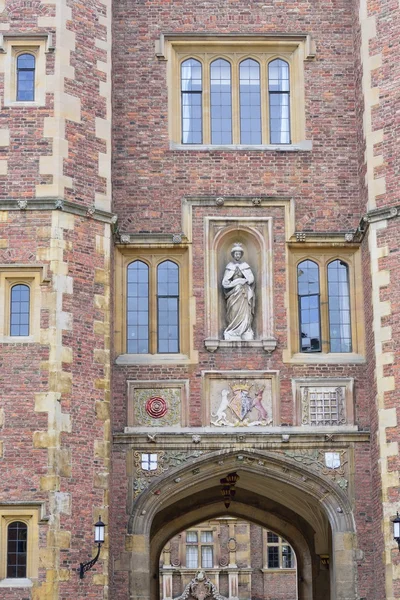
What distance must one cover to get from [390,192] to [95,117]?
203 inches

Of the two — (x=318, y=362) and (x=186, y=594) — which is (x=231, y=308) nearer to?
(x=318, y=362)

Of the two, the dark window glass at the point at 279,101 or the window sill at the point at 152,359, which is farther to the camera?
the dark window glass at the point at 279,101

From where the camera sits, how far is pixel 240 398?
80.1 feet

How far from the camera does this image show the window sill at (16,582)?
21.9 m

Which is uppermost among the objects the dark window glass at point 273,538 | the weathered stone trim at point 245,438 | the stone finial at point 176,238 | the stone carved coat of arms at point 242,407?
the stone finial at point 176,238

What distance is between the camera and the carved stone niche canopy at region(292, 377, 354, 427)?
24406 millimetres

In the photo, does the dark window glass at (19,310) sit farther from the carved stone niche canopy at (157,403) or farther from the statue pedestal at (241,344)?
the statue pedestal at (241,344)

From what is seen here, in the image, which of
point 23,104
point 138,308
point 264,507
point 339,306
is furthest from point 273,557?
point 23,104

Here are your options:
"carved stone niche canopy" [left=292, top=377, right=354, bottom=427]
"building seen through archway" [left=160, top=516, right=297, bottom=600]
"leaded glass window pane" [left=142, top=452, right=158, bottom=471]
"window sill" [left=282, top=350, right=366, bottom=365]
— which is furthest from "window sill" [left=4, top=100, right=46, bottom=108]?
"building seen through archway" [left=160, top=516, right=297, bottom=600]

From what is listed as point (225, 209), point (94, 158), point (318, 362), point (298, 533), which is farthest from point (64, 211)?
point (298, 533)

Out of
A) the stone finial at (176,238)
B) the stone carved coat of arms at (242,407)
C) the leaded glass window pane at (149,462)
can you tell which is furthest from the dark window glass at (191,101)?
the leaded glass window pane at (149,462)

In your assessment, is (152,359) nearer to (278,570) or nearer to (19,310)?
(19,310)

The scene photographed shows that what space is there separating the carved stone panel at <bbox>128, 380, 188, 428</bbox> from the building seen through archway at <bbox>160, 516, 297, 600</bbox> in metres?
26.1

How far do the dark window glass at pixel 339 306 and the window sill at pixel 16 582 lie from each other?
6.71 metres
